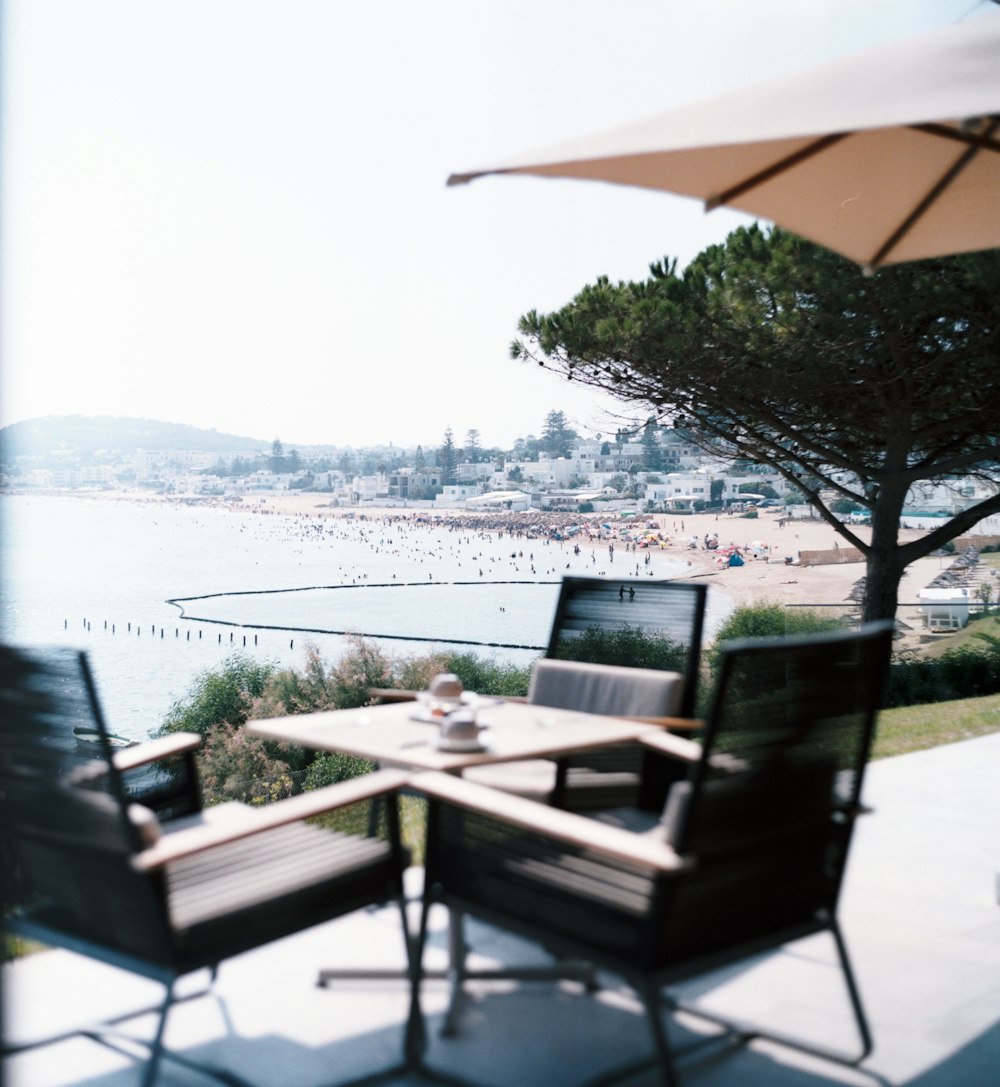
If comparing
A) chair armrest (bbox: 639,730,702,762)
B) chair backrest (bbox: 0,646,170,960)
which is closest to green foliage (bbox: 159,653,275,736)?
chair armrest (bbox: 639,730,702,762)

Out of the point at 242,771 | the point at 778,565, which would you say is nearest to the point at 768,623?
the point at 778,565

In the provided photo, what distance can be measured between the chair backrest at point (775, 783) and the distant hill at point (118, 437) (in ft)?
43.9

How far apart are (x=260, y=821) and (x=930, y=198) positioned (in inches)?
94.6

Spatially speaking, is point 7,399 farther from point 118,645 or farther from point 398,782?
point 118,645

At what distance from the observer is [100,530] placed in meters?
44.6

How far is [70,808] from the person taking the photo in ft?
6.64

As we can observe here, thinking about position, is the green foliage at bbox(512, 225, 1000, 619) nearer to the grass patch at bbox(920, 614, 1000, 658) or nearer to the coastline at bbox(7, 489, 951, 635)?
the coastline at bbox(7, 489, 951, 635)

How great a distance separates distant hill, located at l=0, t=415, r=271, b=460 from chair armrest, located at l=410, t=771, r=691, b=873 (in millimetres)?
12958

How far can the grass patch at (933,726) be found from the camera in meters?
5.98

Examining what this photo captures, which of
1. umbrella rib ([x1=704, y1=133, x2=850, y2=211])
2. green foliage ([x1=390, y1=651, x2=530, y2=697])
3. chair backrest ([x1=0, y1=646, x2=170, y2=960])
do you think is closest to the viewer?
chair backrest ([x1=0, y1=646, x2=170, y2=960])

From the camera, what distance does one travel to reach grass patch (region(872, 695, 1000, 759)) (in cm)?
598

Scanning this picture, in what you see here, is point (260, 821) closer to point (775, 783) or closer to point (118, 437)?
point (775, 783)

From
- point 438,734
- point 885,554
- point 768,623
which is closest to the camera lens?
point 438,734

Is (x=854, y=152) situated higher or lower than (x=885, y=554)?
higher
